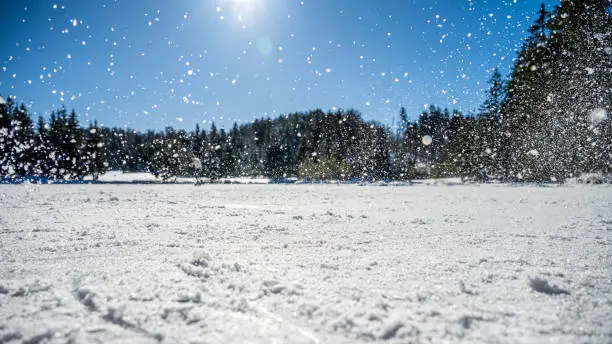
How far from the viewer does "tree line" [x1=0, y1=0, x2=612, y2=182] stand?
55.3 ft

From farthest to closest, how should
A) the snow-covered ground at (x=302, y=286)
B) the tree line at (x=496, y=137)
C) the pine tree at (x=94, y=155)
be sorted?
the pine tree at (x=94, y=155)
the tree line at (x=496, y=137)
the snow-covered ground at (x=302, y=286)

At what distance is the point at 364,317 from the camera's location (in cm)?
166

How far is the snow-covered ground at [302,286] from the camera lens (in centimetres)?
152

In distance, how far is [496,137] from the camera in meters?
26.0

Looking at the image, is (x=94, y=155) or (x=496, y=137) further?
(x=94, y=155)

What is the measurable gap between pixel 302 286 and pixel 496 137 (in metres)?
29.6

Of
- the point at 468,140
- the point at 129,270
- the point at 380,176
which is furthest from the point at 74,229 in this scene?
the point at 380,176

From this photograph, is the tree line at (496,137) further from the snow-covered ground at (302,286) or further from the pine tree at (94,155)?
the snow-covered ground at (302,286)

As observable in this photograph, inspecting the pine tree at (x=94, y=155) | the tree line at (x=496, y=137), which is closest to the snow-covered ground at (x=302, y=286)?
the tree line at (x=496, y=137)

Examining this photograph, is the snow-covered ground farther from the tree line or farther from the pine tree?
the pine tree

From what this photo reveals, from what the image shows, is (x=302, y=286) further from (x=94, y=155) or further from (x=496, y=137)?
(x=94, y=155)

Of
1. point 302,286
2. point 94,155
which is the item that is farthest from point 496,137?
point 94,155

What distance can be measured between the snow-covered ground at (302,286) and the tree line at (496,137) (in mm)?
17904

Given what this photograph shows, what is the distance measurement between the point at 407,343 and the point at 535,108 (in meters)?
25.0
